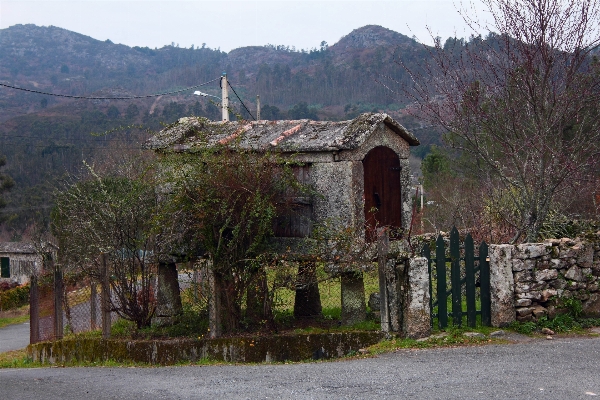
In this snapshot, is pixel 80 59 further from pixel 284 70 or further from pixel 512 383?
pixel 512 383

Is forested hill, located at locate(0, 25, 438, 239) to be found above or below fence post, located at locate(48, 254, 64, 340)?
above

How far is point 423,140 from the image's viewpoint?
163 feet

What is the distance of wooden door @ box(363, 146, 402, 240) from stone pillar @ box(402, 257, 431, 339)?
113cm

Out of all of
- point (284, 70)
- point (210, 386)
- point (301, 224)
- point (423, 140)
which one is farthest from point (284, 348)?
point (284, 70)

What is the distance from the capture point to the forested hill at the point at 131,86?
5638 centimetres

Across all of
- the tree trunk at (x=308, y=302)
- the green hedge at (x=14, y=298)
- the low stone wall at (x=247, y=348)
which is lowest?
the green hedge at (x=14, y=298)

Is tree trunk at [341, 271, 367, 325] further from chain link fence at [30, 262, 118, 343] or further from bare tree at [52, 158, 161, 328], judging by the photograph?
chain link fence at [30, 262, 118, 343]

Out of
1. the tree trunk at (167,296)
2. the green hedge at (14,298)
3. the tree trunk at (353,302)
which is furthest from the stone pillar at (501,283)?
the green hedge at (14,298)

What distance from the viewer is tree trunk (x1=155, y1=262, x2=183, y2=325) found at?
35.1ft

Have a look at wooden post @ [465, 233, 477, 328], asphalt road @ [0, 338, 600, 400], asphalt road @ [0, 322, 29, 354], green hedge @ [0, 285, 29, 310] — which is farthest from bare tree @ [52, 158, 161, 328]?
green hedge @ [0, 285, 29, 310]

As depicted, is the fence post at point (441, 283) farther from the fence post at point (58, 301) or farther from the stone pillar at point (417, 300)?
the fence post at point (58, 301)

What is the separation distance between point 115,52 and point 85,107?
2843 inches

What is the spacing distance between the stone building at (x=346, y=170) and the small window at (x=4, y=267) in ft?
98.0

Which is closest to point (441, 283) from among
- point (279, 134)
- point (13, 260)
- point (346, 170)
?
point (346, 170)
